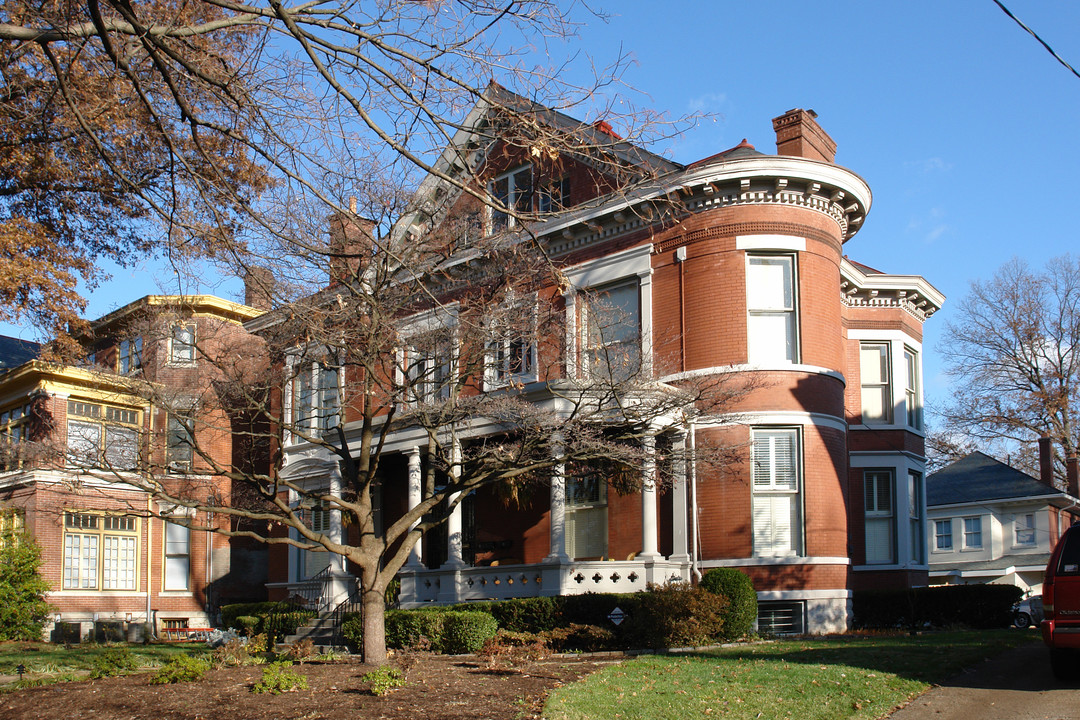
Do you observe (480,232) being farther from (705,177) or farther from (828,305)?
(828,305)

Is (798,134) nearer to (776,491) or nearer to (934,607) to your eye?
(776,491)

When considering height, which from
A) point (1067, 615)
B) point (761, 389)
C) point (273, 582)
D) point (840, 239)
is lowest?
point (273, 582)

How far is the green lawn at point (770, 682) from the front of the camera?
31.8 ft

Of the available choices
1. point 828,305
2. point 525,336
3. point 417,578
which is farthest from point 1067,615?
point 417,578

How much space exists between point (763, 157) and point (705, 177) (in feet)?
3.95

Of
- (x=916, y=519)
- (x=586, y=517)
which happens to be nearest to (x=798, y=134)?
(x=586, y=517)

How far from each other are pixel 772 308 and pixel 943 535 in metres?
27.8

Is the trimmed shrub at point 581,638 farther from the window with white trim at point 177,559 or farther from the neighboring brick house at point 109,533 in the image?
the window with white trim at point 177,559

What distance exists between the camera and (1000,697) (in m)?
10.6

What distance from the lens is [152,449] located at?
60.9ft

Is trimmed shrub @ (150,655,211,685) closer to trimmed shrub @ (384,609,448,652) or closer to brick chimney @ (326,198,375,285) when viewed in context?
trimmed shrub @ (384,609,448,652)

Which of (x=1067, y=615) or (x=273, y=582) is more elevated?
(x=1067, y=615)

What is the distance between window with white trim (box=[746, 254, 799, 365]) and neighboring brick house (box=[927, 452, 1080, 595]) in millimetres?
22552

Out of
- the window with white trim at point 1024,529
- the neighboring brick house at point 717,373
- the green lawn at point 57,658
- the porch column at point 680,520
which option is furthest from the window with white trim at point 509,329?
the window with white trim at point 1024,529
